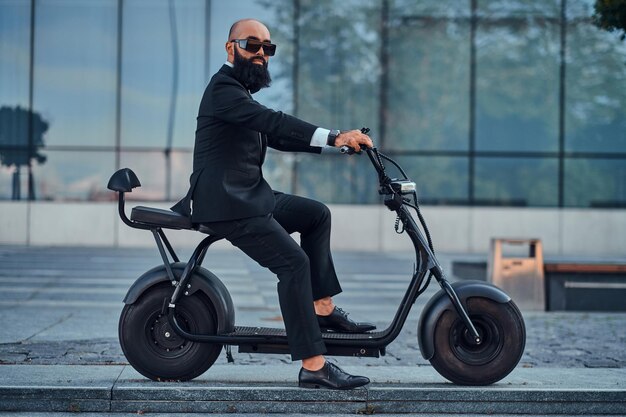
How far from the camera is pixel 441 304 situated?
5379mm

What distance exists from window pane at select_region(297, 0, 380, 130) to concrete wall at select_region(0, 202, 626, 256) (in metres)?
2.12

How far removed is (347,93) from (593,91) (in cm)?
551

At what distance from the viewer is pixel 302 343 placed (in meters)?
5.18

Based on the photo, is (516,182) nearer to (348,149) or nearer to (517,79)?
(517,79)

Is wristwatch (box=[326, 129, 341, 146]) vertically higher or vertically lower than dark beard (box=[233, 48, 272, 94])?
lower

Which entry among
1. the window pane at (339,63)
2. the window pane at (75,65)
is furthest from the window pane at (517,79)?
the window pane at (75,65)

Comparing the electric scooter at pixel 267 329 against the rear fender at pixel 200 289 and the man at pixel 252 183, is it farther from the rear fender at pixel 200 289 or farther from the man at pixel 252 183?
the man at pixel 252 183

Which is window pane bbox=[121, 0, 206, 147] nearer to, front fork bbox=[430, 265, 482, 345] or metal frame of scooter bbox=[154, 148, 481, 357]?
metal frame of scooter bbox=[154, 148, 481, 357]

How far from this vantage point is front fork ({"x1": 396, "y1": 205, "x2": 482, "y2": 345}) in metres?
5.33

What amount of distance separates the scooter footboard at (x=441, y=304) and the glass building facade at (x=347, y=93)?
17748 mm

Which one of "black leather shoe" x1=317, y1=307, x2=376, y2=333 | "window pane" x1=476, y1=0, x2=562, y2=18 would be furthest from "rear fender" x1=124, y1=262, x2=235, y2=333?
"window pane" x1=476, y1=0, x2=562, y2=18

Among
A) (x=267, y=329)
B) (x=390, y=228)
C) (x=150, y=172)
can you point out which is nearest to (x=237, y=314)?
(x=267, y=329)

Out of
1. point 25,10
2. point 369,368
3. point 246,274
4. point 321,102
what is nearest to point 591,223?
point 321,102

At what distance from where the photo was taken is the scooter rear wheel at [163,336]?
5.34 meters
